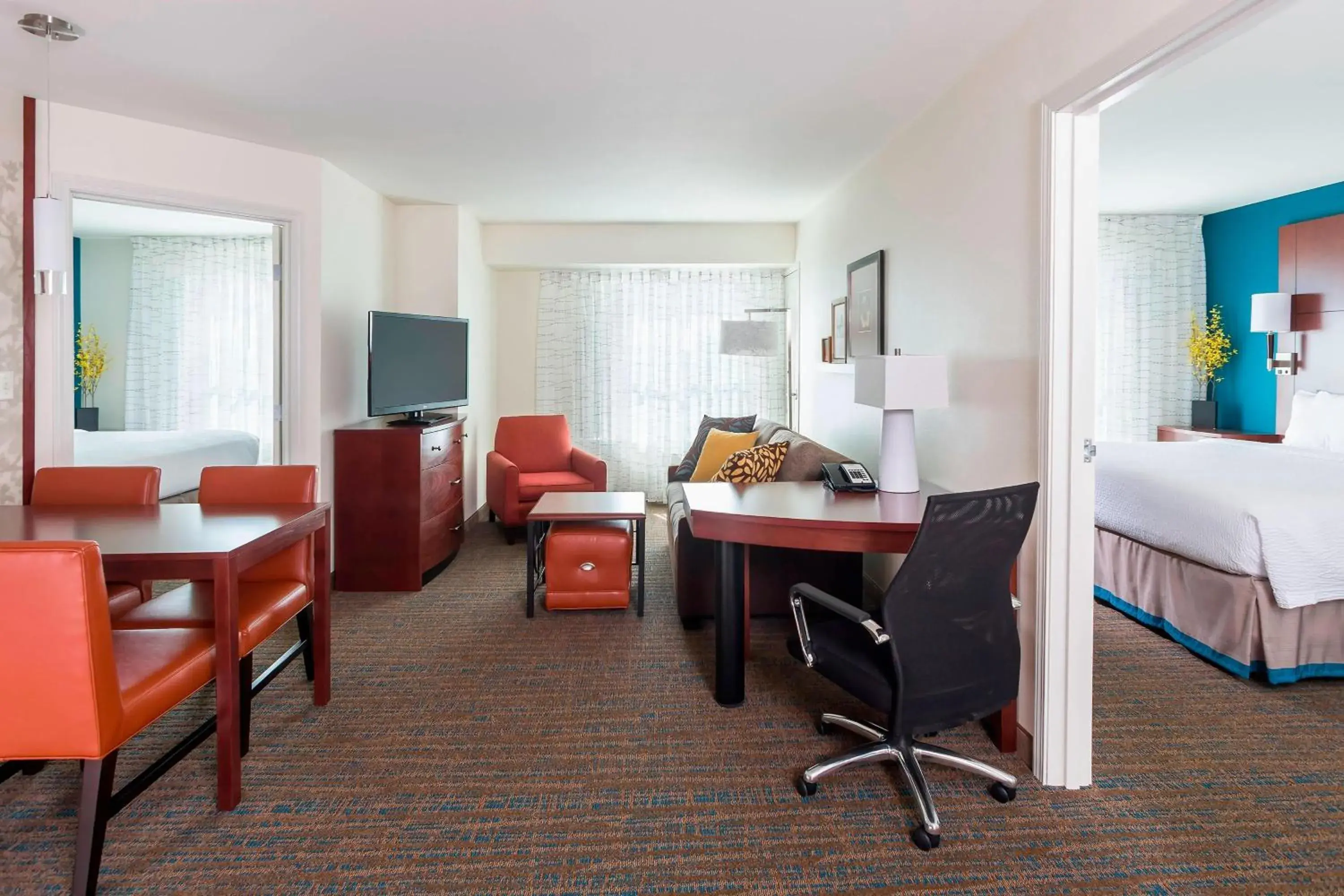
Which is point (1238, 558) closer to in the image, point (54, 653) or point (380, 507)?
point (54, 653)

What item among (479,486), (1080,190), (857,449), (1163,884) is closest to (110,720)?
(1163,884)

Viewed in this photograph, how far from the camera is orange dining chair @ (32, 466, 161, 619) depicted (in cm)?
287

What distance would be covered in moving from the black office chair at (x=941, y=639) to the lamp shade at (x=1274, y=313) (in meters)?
4.48

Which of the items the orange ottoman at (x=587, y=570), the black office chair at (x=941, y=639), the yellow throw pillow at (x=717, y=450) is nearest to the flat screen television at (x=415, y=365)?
the orange ottoman at (x=587, y=570)

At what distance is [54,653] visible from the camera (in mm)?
1671

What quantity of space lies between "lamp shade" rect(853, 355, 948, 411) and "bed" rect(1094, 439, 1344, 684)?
1.41 metres

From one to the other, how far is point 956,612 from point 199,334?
733cm

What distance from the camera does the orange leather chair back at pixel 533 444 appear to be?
615cm

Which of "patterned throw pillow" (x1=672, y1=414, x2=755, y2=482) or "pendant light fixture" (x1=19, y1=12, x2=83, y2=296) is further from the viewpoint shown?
"patterned throw pillow" (x1=672, y1=414, x2=755, y2=482)

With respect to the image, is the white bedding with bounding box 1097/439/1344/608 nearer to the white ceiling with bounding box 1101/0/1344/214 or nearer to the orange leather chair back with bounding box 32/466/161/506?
the white ceiling with bounding box 1101/0/1344/214

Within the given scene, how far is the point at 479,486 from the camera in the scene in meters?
6.62

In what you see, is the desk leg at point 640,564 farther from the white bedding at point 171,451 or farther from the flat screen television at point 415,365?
the white bedding at point 171,451

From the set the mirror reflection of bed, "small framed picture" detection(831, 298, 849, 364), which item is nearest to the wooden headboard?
"small framed picture" detection(831, 298, 849, 364)

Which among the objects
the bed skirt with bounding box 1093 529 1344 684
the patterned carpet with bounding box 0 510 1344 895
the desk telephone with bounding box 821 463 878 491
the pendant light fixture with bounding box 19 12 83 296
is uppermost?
the pendant light fixture with bounding box 19 12 83 296
